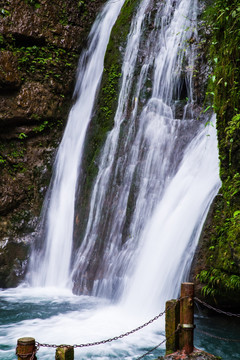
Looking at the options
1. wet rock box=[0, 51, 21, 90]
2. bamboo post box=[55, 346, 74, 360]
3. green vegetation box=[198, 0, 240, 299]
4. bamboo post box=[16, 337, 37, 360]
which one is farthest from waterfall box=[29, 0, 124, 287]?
bamboo post box=[16, 337, 37, 360]

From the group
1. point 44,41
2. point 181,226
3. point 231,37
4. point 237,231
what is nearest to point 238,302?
point 237,231

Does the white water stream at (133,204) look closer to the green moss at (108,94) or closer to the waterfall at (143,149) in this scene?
the waterfall at (143,149)

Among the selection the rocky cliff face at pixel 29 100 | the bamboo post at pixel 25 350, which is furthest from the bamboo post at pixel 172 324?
the rocky cliff face at pixel 29 100

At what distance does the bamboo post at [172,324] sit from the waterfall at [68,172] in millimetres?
5263

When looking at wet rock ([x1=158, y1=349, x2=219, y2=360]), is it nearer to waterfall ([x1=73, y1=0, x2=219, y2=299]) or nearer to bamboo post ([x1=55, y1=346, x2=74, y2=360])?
bamboo post ([x1=55, y1=346, x2=74, y2=360])

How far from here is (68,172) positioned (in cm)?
1090

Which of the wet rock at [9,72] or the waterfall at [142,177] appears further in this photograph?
the wet rock at [9,72]

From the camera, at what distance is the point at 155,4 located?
1062 cm

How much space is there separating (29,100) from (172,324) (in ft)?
28.6

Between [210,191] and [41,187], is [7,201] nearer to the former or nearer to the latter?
[41,187]

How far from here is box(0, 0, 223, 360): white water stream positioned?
643 cm

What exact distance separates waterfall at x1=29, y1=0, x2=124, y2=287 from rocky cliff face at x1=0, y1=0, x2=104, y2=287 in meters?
0.33

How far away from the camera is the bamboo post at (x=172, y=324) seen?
4.11m

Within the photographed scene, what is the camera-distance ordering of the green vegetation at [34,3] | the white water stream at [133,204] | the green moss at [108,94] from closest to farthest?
the white water stream at [133,204] < the green moss at [108,94] < the green vegetation at [34,3]
